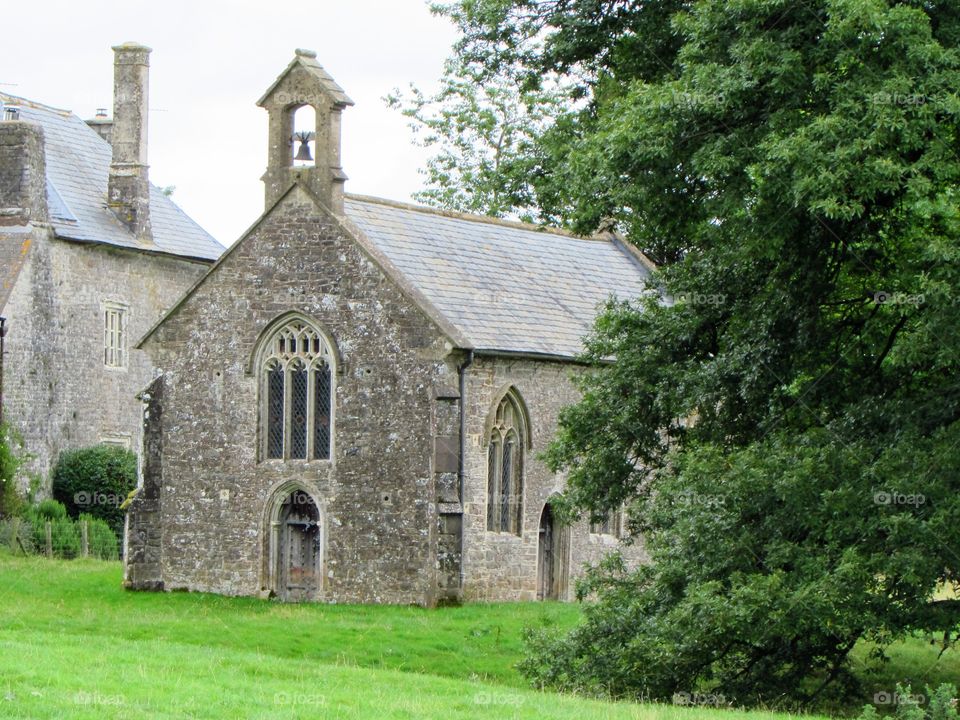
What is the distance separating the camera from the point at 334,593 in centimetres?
3172

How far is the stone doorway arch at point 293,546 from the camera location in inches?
1275

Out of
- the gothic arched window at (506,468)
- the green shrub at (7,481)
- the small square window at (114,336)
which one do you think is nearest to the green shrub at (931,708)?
the gothic arched window at (506,468)

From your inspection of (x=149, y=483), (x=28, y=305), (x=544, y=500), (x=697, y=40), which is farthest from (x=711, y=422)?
(x=28, y=305)

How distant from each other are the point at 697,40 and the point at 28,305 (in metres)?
25.7

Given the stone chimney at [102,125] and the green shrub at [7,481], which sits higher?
the stone chimney at [102,125]

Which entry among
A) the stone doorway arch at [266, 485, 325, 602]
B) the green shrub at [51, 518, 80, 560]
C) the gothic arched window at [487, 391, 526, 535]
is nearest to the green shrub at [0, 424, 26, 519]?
the green shrub at [51, 518, 80, 560]

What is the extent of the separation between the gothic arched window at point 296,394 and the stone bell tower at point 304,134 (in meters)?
2.68

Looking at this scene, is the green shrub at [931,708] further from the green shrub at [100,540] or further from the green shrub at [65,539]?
the green shrub at [100,540]

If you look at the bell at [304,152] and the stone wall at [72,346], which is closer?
the bell at [304,152]

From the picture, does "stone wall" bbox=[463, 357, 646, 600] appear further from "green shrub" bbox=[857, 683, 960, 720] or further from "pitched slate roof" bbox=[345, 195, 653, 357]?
"green shrub" bbox=[857, 683, 960, 720]

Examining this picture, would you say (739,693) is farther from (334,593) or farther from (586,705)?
(334,593)

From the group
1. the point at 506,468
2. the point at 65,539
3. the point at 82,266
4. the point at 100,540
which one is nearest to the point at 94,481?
the point at 100,540

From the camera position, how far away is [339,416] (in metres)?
32.2

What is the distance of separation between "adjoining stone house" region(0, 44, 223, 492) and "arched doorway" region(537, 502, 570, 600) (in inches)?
603
